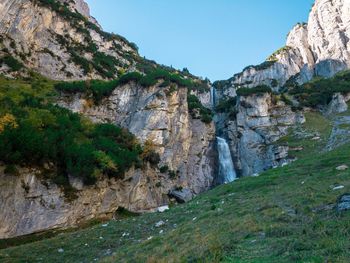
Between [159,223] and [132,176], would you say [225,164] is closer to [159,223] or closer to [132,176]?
[132,176]

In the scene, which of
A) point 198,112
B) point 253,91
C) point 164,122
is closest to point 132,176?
point 164,122

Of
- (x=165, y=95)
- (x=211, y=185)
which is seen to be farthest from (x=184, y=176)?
(x=165, y=95)

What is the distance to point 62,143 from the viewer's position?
34000 mm

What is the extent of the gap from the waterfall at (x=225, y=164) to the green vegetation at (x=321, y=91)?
21110mm

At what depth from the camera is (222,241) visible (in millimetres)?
12305

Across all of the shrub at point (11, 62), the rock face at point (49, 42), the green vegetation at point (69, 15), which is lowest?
the shrub at point (11, 62)

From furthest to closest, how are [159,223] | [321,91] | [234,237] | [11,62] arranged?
[321,91] → [11,62] → [159,223] → [234,237]

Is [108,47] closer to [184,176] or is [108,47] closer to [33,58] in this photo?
[33,58]

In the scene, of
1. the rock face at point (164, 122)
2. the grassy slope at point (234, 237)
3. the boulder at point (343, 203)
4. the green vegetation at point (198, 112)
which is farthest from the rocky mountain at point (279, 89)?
the boulder at point (343, 203)

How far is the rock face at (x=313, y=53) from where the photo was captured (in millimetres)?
115688

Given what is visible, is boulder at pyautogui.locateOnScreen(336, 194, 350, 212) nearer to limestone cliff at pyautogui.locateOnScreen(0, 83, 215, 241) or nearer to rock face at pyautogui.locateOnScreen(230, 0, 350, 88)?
limestone cliff at pyautogui.locateOnScreen(0, 83, 215, 241)

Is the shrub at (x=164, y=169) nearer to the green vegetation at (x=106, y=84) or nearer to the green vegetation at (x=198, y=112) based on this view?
the green vegetation at (x=106, y=84)

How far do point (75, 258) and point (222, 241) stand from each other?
25.9 feet

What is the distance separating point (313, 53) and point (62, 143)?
4817 inches
